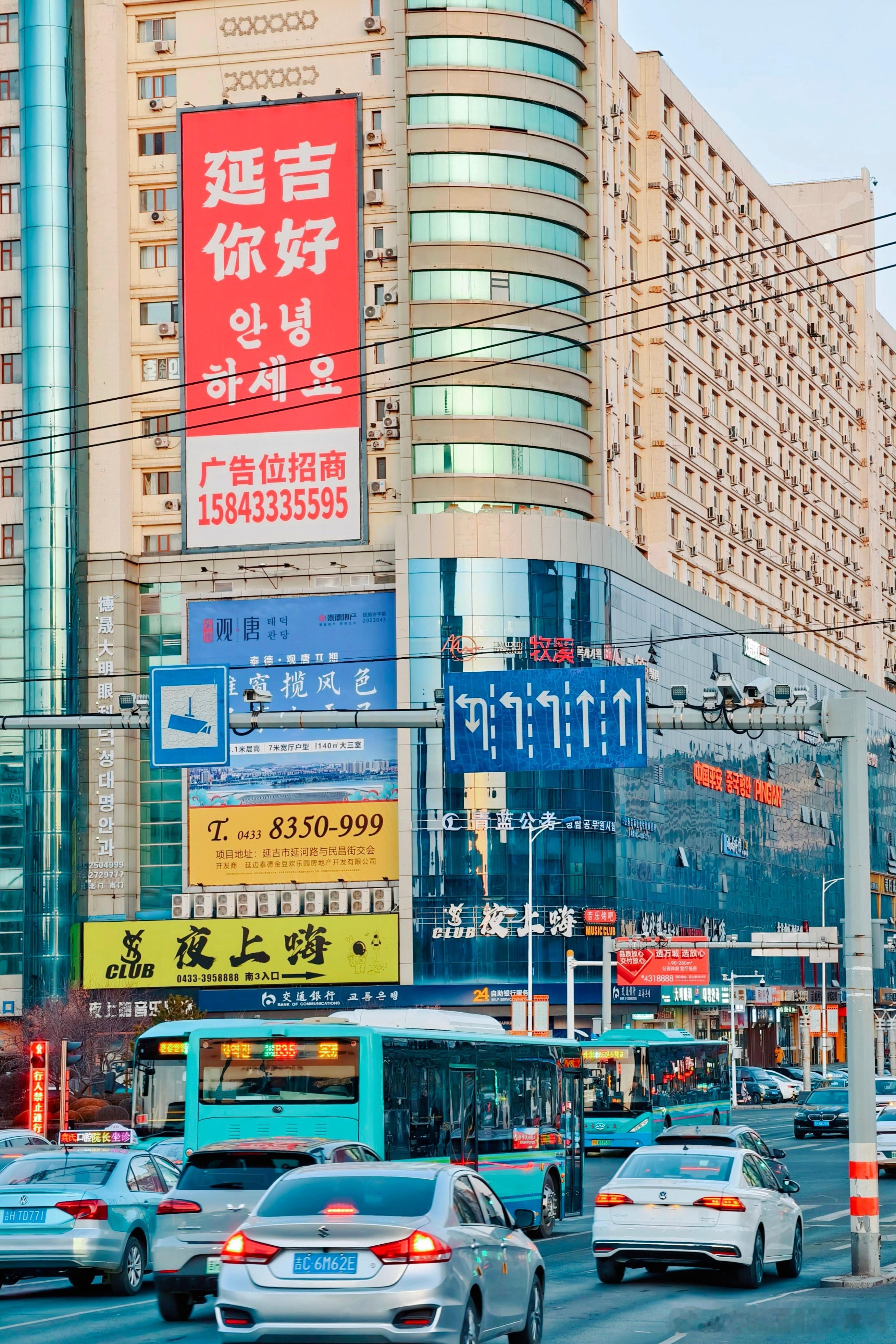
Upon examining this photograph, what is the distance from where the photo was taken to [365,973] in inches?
3322

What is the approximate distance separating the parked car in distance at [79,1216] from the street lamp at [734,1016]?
122 ft

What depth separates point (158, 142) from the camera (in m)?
90.1

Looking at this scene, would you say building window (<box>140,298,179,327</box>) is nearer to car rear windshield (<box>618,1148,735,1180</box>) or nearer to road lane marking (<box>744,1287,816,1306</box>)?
car rear windshield (<box>618,1148,735,1180</box>)

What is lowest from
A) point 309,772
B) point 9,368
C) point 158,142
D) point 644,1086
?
point 644,1086

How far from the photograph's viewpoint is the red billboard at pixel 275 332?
85688 mm

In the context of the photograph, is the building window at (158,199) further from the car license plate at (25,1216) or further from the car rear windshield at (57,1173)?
the car license plate at (25,1216)

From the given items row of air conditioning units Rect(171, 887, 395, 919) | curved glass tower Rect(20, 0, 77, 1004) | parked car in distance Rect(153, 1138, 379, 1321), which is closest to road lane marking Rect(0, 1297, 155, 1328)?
parked car in distance Rect(153, 1138, 379, 1321)

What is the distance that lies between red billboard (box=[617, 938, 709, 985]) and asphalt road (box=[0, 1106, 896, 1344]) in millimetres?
45724

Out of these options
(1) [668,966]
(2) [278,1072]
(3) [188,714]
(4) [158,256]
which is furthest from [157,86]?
(2) [278,1072]

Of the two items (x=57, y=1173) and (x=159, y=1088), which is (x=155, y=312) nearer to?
(x=159, y=1088)

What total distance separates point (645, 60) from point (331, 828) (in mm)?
41717

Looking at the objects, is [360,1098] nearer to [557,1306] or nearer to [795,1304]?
[557,1306]

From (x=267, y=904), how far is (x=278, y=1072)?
198 feet

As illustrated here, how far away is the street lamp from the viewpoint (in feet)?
258
